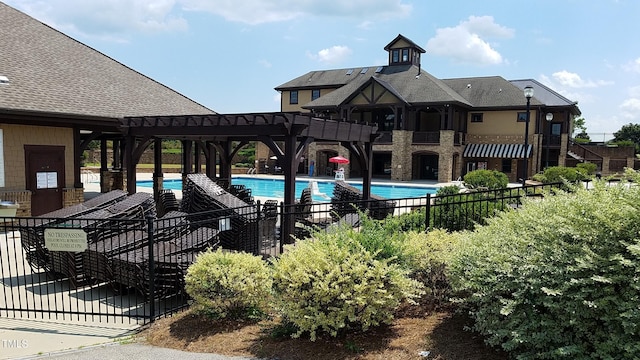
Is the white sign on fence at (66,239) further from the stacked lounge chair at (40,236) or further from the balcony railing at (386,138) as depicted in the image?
the balcony railing at (386,138)

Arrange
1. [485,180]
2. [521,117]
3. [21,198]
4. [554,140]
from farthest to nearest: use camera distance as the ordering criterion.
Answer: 1. [554,140]
2. [521,117]
3. [485,180]
4. [21,198]

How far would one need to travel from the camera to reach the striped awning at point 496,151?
3494cm

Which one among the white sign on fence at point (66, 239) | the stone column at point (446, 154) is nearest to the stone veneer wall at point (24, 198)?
the white sign on fence at point (66, 239)

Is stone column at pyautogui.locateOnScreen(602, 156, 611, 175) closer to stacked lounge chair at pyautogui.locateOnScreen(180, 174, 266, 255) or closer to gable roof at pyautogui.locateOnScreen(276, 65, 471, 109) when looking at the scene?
gable roof at pyautogui.locateOnScreen(276, 65, 471, 109)


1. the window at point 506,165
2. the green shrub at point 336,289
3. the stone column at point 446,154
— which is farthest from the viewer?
the window at point 506,165

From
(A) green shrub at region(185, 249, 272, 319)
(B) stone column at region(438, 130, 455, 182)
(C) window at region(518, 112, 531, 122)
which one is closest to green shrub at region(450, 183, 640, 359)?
(A) green shrub at region(185, 249, 272, 319)

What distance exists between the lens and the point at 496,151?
35.9 meters

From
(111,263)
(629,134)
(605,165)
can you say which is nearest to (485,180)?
(111,263)

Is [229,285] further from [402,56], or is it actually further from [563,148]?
[402,56]

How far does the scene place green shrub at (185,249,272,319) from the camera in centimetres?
568

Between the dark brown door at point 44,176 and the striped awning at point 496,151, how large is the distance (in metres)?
30.6

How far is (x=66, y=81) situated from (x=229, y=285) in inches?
566

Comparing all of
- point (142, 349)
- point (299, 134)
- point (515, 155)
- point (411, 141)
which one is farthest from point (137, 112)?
point (515, 155)

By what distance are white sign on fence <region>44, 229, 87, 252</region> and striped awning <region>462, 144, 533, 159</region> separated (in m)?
33.8
